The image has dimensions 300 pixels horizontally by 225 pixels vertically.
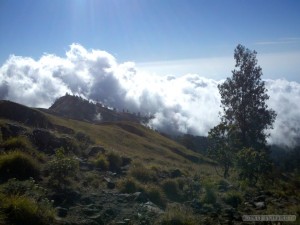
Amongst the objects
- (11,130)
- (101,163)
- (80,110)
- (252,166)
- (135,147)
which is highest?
(80,110)

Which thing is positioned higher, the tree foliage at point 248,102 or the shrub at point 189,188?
the tree foliage at point 248,102

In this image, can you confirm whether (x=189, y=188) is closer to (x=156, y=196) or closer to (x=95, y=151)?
(x=156, y=196)

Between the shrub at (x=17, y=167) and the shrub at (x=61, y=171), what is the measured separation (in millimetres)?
775

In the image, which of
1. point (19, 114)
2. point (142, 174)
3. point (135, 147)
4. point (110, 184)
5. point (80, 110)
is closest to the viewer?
point (110, 184)

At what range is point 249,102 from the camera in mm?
35438

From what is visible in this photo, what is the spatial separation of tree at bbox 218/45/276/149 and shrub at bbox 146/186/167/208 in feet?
74.1

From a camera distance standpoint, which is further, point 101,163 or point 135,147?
point 135,147

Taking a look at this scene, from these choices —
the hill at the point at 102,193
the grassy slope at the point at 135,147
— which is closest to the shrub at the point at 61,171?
the hill at the point at 102,193

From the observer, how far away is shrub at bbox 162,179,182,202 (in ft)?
51.1

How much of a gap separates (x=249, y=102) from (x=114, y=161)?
2065cm

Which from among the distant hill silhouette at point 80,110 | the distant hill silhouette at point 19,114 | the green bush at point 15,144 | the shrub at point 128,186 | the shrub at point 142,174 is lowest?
the shrub at point 128,186

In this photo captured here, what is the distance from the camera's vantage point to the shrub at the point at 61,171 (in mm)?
13023

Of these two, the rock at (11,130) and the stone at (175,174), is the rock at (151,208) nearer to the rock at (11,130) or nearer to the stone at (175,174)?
the stone at (175,174)

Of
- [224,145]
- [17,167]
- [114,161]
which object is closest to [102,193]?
[17,167]
